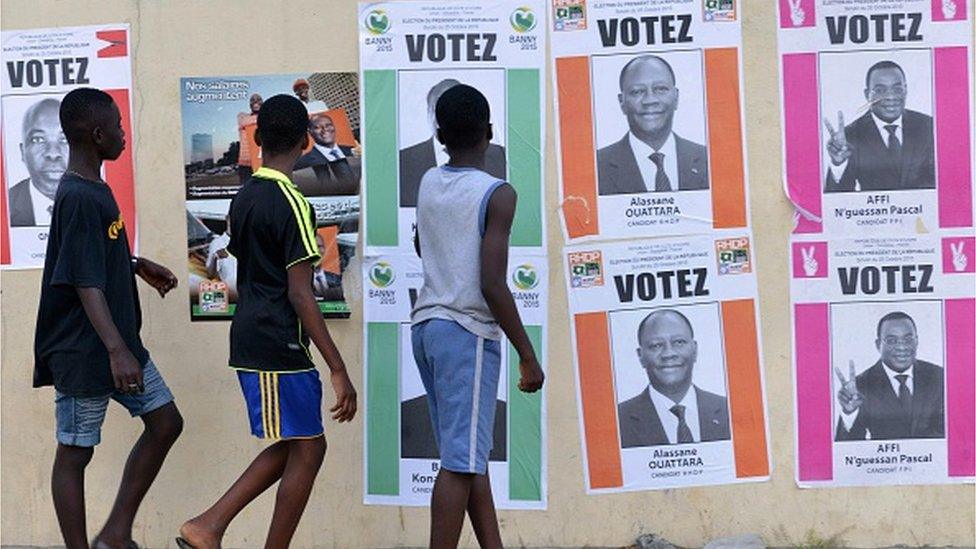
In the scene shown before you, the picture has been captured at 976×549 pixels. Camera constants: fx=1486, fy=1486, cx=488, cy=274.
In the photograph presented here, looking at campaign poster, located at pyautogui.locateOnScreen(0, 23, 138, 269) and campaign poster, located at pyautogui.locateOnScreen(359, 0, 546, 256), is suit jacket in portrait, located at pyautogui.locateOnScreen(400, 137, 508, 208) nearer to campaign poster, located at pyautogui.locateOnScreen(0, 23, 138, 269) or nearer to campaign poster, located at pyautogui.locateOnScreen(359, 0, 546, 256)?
campaign poster, located at pyautogui.locateOnScreen(359, 0, 546, 256)

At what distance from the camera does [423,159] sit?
6.20 metres

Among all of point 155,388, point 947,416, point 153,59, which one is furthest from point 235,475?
point 947,416

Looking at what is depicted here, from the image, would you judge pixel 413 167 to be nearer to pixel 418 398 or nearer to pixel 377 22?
pixel 377 22

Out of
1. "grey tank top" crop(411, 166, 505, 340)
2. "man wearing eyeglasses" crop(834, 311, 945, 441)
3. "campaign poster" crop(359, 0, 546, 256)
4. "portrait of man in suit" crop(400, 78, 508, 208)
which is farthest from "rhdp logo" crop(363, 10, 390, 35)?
"man wearing eyeglasses" crop(834, 311, 945, 441)

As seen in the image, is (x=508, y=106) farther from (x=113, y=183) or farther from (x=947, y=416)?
(x=947, y=416)

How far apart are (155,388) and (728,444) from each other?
2.34 m

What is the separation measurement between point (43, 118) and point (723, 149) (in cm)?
290

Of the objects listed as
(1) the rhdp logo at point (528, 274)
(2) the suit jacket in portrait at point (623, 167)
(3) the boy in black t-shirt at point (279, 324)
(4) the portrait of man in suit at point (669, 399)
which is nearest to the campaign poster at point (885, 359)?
(4) the portrait of man in suit at point (669, 399)

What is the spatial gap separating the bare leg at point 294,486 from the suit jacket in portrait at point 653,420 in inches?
54.4

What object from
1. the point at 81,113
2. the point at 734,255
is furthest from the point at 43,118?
the point at 734,255

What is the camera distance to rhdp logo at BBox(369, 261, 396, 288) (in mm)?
6195

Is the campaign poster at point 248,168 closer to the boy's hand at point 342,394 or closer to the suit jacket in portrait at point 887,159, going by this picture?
the boy's hand at point 342,394

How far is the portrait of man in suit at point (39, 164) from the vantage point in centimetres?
638

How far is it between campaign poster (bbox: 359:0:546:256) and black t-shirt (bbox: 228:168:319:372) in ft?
2.86
